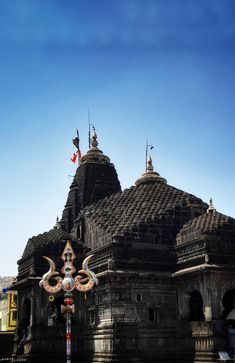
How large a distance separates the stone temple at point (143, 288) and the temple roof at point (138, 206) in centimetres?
7

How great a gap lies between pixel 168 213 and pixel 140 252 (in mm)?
3485

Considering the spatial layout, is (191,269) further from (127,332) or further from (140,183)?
(140,183)

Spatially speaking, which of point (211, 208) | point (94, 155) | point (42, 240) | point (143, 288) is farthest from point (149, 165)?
point (143, 288)

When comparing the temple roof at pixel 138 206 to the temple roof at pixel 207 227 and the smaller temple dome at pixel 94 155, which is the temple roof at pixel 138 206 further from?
the smaller temple dome at pixel 94 155

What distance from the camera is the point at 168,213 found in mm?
29297

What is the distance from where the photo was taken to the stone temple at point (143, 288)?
24.7 meters

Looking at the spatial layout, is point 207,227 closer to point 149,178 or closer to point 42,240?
point 149,178

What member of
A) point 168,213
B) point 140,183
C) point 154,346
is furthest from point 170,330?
point 140,183

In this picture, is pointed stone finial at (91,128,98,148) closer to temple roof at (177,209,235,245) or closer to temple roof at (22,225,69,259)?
temple roof at (22,225,69,259)

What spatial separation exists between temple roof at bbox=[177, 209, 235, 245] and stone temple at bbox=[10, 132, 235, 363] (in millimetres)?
56

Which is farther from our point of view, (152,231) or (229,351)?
(152,231)

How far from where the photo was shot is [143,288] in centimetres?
2659

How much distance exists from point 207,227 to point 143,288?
5.06 m

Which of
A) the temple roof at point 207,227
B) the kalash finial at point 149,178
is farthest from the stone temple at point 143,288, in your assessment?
the kalash finial at point 149,178
